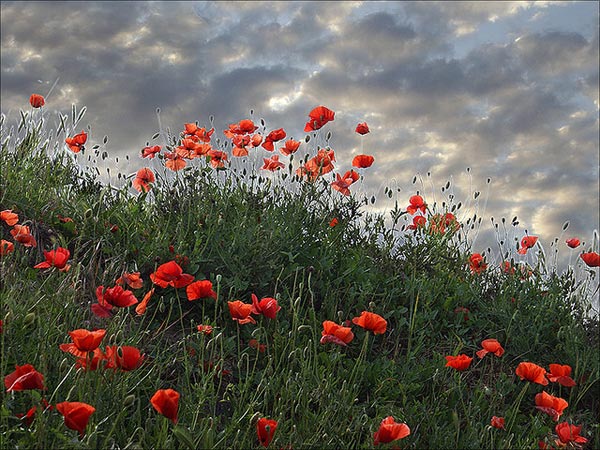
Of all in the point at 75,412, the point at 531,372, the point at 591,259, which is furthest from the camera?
the point at 591,259

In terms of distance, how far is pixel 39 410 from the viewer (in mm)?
2439

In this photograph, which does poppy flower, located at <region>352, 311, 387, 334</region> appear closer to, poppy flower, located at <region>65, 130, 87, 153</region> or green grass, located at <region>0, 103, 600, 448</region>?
green grass, located at <region>0, 103, 600, 448</region>

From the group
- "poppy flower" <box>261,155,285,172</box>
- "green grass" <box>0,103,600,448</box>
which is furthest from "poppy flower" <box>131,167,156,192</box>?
"poppy flower" <box>261,155,285,172</box>

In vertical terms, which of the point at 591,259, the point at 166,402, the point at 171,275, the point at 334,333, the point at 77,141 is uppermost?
the point at 77,141

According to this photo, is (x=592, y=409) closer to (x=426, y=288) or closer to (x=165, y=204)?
(x=426, y=288)

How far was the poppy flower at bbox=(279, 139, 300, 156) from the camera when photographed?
533 cm

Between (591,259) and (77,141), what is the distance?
3787 millimetres

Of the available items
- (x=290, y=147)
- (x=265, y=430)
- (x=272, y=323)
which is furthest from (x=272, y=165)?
(x=265, y=430)

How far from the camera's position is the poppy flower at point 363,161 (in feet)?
17.2

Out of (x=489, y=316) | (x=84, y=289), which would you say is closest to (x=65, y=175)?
(x=84, y=289)

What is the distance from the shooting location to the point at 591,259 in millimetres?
4859

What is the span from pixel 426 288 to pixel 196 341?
1642 mm

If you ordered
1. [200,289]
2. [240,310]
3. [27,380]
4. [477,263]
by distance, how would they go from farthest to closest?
[477,263]
[200,289]
[240,310]
[27,380]

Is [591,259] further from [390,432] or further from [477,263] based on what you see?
[390,432]
